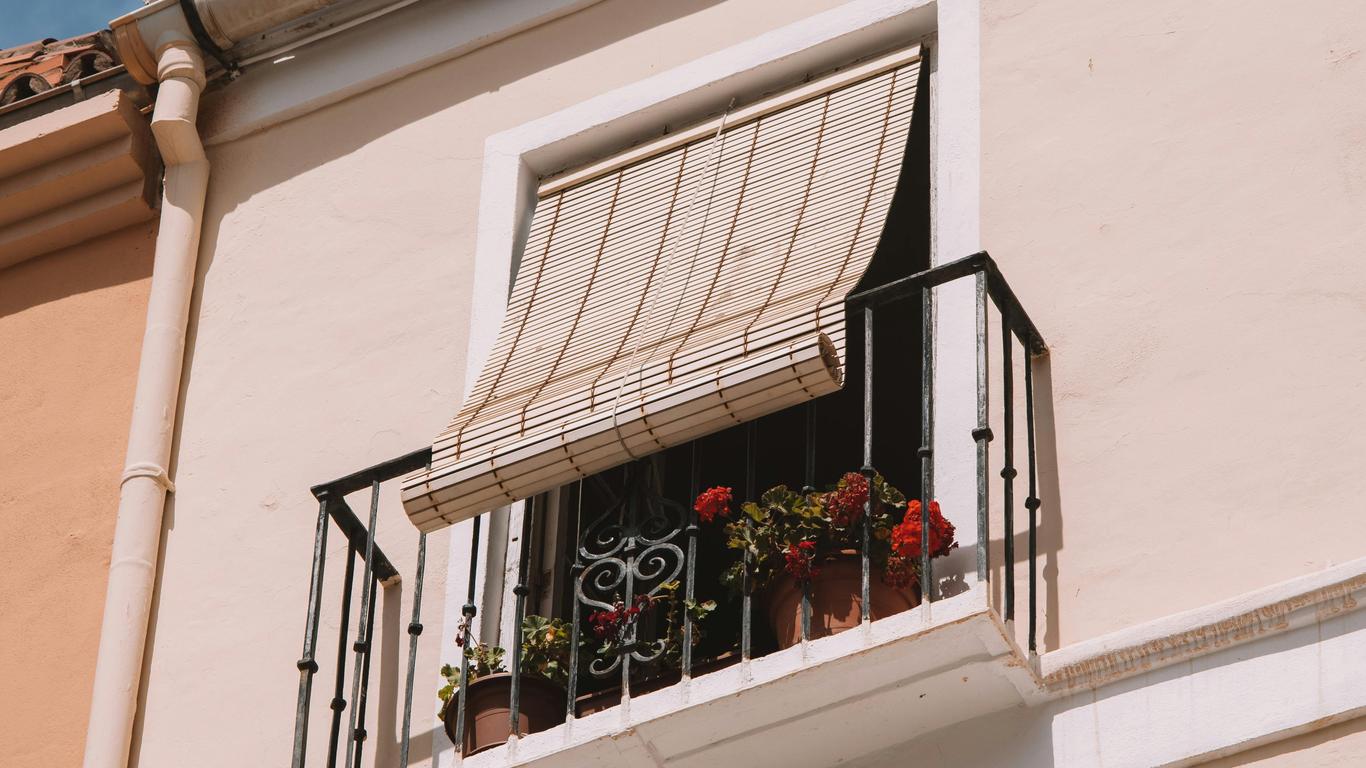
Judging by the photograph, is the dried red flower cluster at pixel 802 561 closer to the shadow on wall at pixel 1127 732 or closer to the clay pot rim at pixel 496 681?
the shadow on wall at pixel 1127 732

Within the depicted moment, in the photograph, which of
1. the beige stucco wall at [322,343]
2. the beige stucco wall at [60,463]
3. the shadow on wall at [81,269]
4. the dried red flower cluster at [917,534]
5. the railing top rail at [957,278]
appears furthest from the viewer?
the shadow on wall at [81,269]

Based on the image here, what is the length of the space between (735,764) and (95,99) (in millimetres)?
3485

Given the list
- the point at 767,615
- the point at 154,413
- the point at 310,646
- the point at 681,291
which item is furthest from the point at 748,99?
the point at 310,646

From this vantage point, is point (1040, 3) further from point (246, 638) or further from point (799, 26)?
point (246, 638)

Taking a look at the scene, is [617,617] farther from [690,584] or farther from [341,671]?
[341,671]

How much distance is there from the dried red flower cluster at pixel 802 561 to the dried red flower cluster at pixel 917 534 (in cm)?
19

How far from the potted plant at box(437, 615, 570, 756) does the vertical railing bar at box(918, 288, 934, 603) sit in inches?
38.4

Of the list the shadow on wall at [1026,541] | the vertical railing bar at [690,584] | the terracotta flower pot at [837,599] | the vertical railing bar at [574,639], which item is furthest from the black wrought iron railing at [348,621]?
the shadow on wall at [1026,541]

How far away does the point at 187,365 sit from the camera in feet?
24.8

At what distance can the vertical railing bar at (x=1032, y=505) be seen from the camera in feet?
18.6

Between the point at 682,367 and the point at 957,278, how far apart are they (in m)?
0.71

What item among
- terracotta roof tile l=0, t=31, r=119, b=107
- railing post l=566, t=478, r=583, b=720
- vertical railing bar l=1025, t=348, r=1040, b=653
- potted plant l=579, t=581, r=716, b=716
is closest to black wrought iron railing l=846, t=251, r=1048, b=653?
vertical railing bar l=1025, t=348, r=1040, b=653

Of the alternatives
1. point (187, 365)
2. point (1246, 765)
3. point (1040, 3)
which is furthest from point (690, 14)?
point (1246, 765)

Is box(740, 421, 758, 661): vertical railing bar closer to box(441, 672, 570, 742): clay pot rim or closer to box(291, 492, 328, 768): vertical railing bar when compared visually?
box(441, 672, 570, 742): clay pot rim
